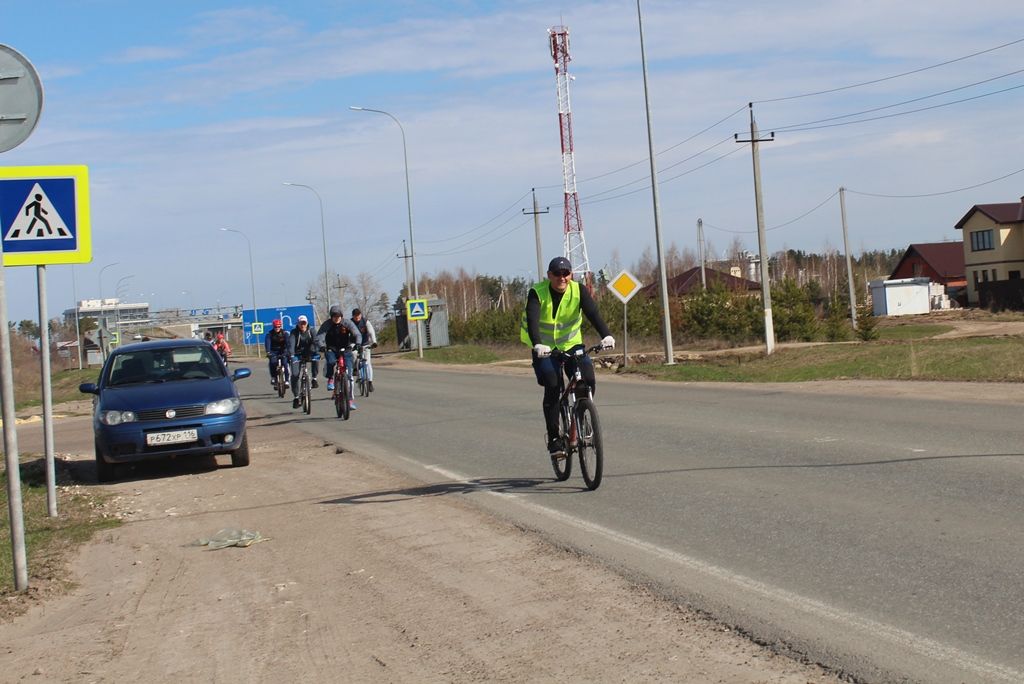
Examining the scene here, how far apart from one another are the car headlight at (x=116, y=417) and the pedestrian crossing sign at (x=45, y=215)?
349cm

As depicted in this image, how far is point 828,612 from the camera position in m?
5.25

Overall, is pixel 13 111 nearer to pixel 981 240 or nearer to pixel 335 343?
pixel 335 343

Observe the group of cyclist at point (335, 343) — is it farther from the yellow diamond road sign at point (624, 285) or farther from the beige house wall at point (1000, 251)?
the beige house wall at point (1000, 251)

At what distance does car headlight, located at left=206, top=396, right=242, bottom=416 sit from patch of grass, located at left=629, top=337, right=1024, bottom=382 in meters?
12.4

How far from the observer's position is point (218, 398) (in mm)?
12898

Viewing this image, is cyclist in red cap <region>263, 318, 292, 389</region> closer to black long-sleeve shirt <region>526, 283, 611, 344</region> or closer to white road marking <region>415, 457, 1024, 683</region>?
black long-sleeve shirt <region>526, 283, 611, 344</region>

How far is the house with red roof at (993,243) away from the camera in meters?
71.2

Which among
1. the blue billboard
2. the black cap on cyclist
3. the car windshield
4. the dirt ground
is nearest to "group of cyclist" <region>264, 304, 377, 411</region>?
the car windshield

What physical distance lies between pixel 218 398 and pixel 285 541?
4984 mm

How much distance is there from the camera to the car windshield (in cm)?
1354

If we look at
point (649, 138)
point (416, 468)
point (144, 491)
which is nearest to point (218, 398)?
point (144, 491)

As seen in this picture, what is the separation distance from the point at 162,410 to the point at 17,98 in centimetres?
618

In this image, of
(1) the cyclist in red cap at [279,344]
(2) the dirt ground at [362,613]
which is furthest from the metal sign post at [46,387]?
(1) the cyclist in red cap at [279,344]

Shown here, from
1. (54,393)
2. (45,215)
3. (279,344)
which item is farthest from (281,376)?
(54,393)
